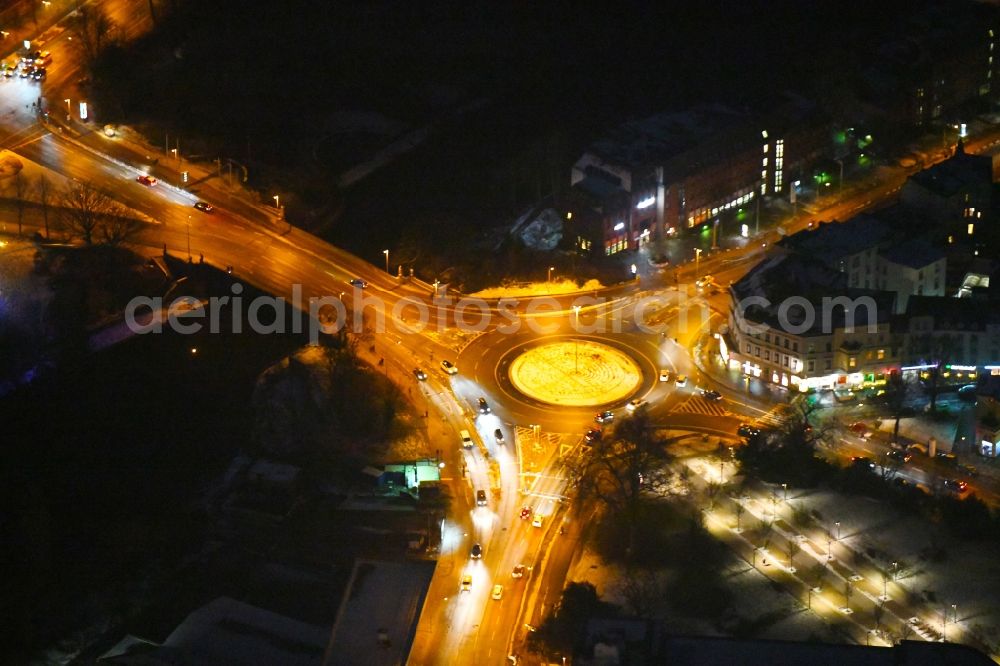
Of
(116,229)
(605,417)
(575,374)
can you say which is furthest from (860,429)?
(116,229)

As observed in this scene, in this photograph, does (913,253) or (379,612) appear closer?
(379,612)

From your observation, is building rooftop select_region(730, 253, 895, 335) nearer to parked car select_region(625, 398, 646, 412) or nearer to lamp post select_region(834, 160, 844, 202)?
parked car select_region(625, 398, 646, 412)

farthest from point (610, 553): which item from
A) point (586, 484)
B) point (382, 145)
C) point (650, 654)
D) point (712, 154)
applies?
point (382, 145)

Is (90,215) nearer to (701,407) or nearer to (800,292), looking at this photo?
(701,407)

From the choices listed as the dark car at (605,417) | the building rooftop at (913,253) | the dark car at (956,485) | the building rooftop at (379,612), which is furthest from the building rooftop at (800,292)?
the building rooftop at (379,612)

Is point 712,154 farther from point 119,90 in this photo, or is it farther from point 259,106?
point 119,90

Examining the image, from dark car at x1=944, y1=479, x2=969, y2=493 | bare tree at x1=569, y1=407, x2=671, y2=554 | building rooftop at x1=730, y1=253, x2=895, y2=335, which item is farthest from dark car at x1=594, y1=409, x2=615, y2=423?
dark car at x1=944, y1=479, x2=969, y2=493

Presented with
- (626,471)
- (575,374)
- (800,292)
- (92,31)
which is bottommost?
(626,471)
